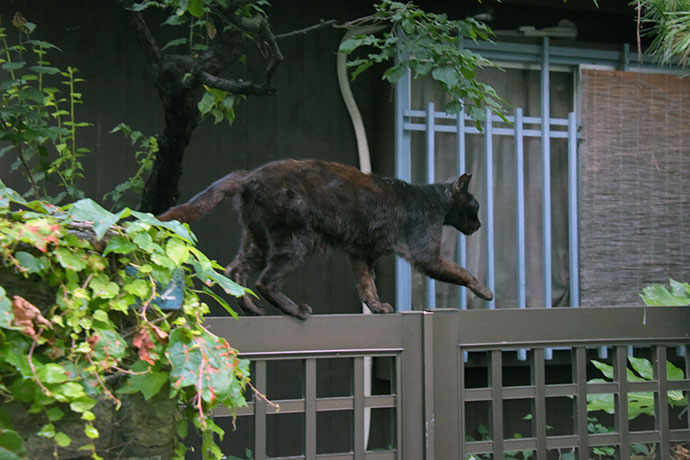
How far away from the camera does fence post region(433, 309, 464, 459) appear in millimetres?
2469

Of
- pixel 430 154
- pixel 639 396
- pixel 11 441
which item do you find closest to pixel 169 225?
pixel 11 441

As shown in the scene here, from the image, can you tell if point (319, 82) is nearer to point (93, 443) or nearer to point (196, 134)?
point (196, 134)

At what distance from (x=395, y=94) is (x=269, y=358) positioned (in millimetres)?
2551

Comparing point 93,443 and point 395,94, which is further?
point 395,94

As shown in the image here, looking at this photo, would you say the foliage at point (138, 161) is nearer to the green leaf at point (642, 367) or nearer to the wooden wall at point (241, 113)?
the wooden wall at point (241, 113)

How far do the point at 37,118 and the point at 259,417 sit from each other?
193 cm

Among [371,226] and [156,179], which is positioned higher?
[156,179]

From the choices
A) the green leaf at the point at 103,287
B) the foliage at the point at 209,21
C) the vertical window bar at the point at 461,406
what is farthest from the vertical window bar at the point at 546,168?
the green leaf at the point at 103,287

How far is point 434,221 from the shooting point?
3.50m

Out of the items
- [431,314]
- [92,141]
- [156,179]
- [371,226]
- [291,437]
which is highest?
[92,141]

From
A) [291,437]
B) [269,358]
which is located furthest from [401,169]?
[269,358]

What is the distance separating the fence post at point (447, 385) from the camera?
2469 mm

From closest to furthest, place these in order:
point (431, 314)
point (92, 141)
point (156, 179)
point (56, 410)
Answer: point (56, 410), point (431, 314), point (156, 179), point (92, 141)

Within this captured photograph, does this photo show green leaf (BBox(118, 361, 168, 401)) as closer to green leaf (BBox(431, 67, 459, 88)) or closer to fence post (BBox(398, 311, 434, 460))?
fence post (BBox(398, 311, 434, 460))
